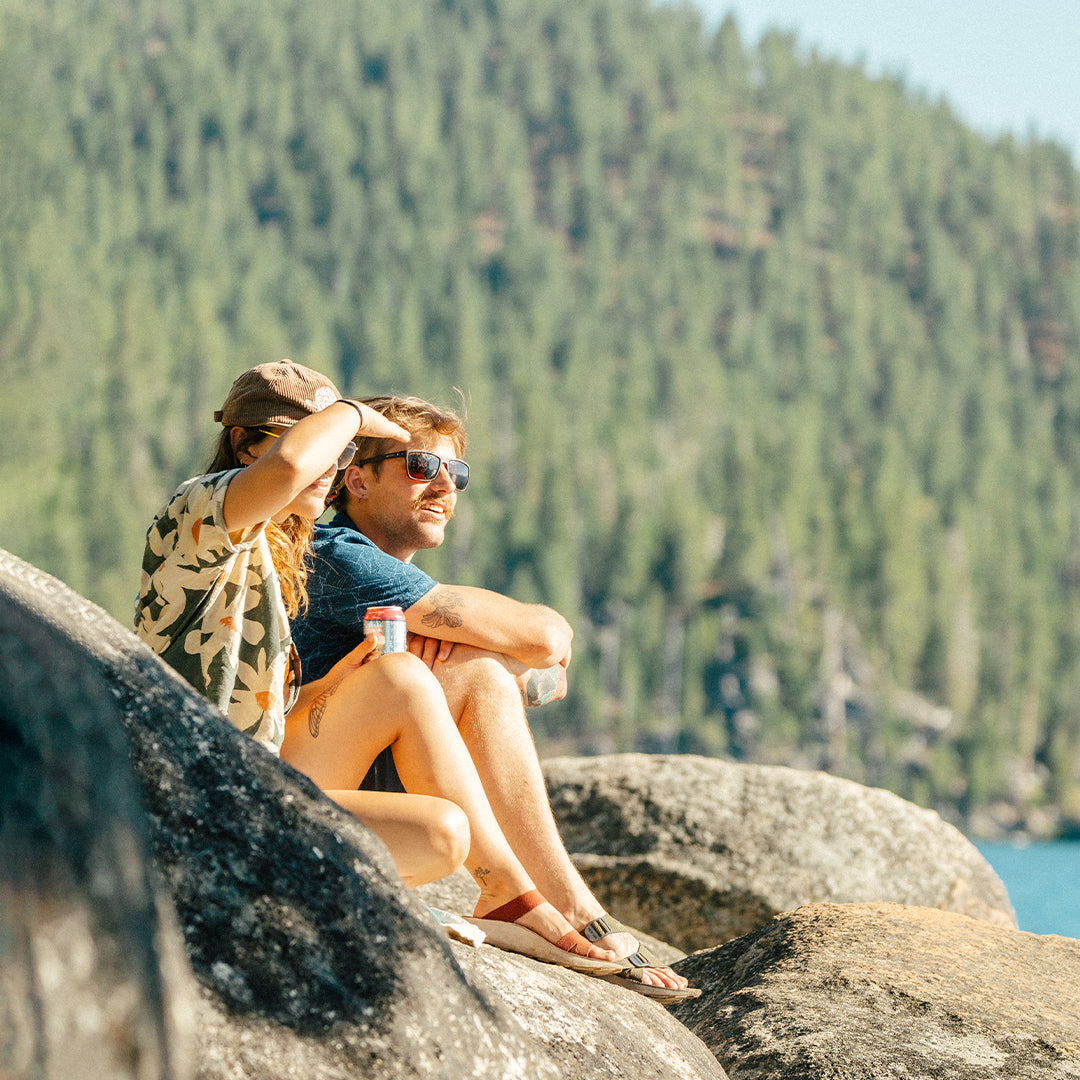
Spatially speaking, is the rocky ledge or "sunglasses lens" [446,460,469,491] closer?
the rocky ledge

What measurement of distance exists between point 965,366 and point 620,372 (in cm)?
3044

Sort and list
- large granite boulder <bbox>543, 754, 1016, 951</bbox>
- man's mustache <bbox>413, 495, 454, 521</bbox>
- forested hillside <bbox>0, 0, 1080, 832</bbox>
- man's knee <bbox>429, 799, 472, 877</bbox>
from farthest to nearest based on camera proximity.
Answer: forested hillside <bbox>0, 0, 1080, 832</bbox> < large granite boulder <bbox>543, 754, 1016, 951</bbox> < man's mustache <bbox>413, 495, 454, 521</bbox> < man's knee <bbox>429, 799, 472, 877</bbox>

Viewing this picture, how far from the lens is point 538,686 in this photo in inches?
162

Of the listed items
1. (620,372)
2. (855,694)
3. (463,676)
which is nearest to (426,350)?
(620,372)

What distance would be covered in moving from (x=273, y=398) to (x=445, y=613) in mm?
804

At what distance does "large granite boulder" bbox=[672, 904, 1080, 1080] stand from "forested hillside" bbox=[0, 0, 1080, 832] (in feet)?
91.7

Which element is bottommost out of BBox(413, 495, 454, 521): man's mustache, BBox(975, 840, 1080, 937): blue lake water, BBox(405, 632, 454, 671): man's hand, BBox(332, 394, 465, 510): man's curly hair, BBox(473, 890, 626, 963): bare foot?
BBox(975, 840, 1080, 937): blue lake water

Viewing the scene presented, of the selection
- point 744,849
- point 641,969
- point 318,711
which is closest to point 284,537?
point 318,711

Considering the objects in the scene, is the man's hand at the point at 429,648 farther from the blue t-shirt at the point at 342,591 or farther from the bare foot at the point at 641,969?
the bare foot at the point at 641,969

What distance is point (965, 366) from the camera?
371 feet

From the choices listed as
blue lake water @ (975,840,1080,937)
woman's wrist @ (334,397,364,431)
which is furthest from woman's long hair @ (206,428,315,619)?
blue lake water @ (975,840,1080,937)

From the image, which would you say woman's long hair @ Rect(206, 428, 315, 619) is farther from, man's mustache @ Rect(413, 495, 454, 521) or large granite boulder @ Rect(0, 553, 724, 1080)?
large granite boulder @ Rect(0, 553, 724, 1080)

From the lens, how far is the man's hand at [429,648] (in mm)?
3883

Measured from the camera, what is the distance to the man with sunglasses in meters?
3.73
